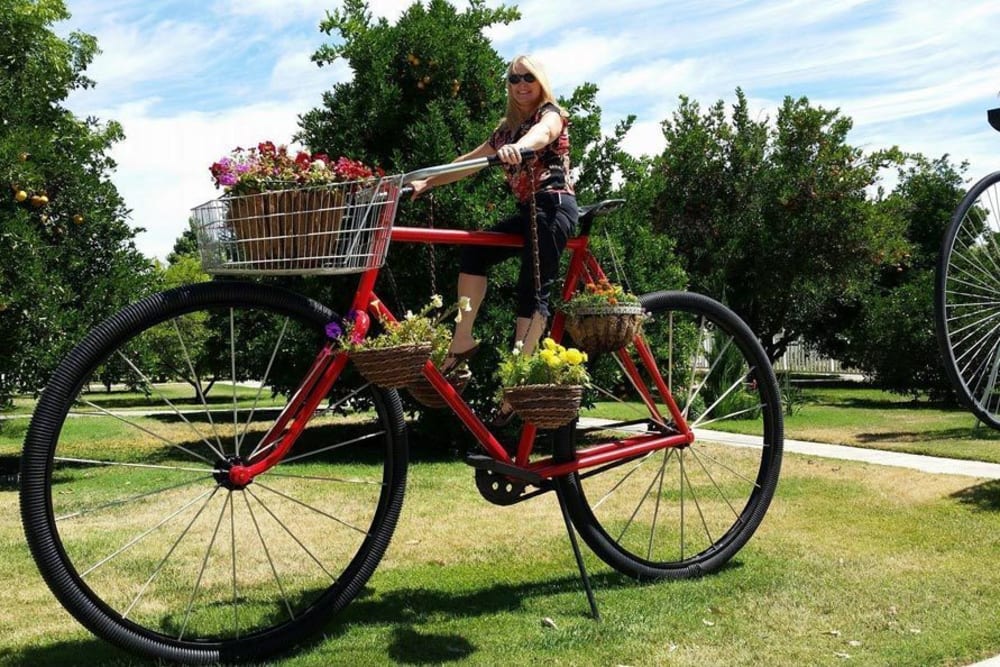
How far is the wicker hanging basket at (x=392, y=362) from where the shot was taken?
349cm

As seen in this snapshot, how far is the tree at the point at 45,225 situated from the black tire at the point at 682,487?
4.59 metres

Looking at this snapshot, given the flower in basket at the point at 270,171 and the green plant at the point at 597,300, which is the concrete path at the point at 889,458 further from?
the flower in basket at the point at 270,171

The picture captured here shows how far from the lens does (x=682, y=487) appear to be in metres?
4.88

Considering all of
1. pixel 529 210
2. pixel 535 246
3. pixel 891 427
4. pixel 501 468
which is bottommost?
pixel 891 427

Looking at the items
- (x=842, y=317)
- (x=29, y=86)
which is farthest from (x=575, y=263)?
(x=842, y=317)

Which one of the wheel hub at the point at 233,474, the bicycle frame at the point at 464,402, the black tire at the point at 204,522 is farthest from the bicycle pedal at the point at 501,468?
the wheel hub at the point at 233,474

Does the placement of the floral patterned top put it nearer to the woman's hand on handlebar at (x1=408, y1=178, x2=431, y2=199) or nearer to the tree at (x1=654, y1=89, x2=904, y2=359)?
the woman's hand on handlebar at (x1=408, y1=178, x2=431, y2=199)

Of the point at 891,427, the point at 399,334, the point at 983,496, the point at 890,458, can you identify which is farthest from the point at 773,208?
the point at 399,334

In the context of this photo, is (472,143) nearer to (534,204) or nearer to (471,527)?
(471,527)

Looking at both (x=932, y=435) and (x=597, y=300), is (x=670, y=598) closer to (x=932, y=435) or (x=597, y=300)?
(x=597, y=300)

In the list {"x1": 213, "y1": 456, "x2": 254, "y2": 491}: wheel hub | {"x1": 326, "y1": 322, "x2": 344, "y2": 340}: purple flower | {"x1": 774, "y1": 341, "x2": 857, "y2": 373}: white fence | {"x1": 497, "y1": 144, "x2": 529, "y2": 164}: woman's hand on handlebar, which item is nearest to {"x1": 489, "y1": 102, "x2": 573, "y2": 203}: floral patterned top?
{"x1": 497, "y1": 144, "x2": 529, "y2": 164}: woman's hand on handlebar

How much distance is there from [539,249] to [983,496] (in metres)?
3.93

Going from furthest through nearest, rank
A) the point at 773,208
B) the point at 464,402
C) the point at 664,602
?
the point at 773,208, the point at 664,602, the point at 464,402

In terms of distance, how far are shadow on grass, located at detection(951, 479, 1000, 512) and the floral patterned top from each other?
3634 millimetres
